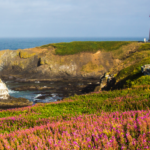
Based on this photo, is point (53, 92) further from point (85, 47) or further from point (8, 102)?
point (85, 47)

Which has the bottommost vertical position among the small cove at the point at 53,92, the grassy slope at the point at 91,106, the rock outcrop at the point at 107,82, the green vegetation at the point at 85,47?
the small cove at the point at 53,92

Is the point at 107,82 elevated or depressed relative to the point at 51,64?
depressed

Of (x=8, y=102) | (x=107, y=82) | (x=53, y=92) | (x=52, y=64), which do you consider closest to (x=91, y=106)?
(x=107, y=82)

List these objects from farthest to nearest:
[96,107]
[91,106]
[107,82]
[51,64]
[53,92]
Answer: [51,64] → [53,92] → [107,82] → [91,106] → [96,107]

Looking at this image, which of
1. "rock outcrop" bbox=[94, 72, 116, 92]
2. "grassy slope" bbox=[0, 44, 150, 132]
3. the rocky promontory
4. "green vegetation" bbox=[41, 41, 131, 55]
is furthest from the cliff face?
"grassy slope" bbox=[0, 44, 150, 132]

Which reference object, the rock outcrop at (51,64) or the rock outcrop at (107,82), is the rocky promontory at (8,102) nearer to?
the rock outcrop at (107,82)

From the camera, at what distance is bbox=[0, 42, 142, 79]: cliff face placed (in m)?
68.2

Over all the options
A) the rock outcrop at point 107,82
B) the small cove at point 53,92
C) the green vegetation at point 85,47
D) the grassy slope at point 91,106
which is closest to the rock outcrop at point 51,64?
the green vegetation at point 85,47

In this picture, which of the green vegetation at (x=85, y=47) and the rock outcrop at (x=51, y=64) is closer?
the rock outcrop at (x=51, y=64)

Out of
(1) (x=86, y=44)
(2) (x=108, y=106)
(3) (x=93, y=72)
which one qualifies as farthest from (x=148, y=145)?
(1) (x=86, y=44)

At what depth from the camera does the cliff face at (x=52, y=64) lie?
68.2 meters

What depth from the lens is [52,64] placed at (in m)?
71.8

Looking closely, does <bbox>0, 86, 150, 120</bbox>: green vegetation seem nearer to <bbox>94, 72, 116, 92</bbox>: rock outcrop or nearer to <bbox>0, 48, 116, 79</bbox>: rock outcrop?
<bbox>94, 72, 116, 92</bbox>: rock outcrop

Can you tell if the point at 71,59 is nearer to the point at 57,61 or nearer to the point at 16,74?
the point at 57,61
